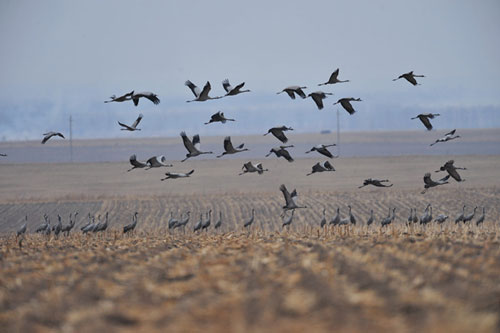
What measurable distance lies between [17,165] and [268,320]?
10417cm

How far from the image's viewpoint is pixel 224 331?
28.9 feet

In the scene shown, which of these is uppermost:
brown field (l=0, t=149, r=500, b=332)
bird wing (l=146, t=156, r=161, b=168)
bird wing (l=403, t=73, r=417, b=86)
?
bird wing (l=403, t=73, r=417, b=86)

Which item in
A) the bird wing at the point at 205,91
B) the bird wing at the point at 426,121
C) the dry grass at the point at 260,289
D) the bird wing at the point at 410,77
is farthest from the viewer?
the bird wing at the point at 426,121

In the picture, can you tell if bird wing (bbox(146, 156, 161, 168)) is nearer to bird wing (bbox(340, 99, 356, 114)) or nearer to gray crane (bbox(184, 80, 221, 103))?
gray crane (bbox(184, 80, 221, 103))

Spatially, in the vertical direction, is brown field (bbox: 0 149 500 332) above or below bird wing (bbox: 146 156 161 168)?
below

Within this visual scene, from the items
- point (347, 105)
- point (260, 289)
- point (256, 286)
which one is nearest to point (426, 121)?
point (347, 105)

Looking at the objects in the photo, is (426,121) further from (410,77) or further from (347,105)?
(347,105)

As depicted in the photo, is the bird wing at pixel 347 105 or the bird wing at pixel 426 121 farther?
the bird wing at pixel 426 121

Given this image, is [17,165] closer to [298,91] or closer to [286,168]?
[286,168]

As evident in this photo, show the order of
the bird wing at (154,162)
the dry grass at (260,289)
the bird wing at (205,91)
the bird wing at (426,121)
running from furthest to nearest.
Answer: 1. the bird wing at (426,121)
2. the bird wing at (154,162)
3. the bird wing at (205,91)
4. the dry grass at (260,289)

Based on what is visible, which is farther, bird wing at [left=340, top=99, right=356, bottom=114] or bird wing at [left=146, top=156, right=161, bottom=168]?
bird wing at [left=146, top=156, right=161, bottom=168]

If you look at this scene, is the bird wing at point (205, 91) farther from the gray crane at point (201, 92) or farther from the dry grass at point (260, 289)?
the dry grass at point (260, 289)

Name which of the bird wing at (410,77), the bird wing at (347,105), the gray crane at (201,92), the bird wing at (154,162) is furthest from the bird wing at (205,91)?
the bird wing at (410,77)

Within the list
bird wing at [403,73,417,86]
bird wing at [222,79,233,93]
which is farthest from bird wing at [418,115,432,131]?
bird wing at [222,79,233,93]
